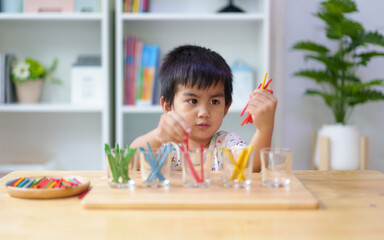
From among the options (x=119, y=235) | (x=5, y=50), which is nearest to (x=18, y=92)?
(x=5, y=50)

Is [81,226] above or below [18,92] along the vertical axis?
below

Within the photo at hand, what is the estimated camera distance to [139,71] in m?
2.39

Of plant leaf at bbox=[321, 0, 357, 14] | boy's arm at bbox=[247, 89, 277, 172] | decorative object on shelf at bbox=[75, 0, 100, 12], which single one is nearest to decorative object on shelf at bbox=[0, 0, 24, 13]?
decorative object on shelf at bbox=[75, 0, 100, 12]

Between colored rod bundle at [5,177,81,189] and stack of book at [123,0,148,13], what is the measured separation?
5.32ft

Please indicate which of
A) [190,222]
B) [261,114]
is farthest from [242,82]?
[190,222]

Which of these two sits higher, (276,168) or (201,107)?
(201,107)

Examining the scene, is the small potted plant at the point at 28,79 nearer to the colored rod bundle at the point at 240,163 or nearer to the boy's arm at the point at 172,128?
the boy's arm at the point at 172,128

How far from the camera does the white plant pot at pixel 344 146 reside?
7.82 feet

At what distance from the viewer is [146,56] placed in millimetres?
2410

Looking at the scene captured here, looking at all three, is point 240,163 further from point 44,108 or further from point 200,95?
point 44,108

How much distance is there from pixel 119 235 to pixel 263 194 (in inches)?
12.5

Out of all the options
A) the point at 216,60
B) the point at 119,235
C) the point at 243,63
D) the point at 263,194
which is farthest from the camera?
the point at 243,63

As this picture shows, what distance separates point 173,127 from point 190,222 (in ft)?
0.93

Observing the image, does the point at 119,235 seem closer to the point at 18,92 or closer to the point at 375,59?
the point at 18,92
